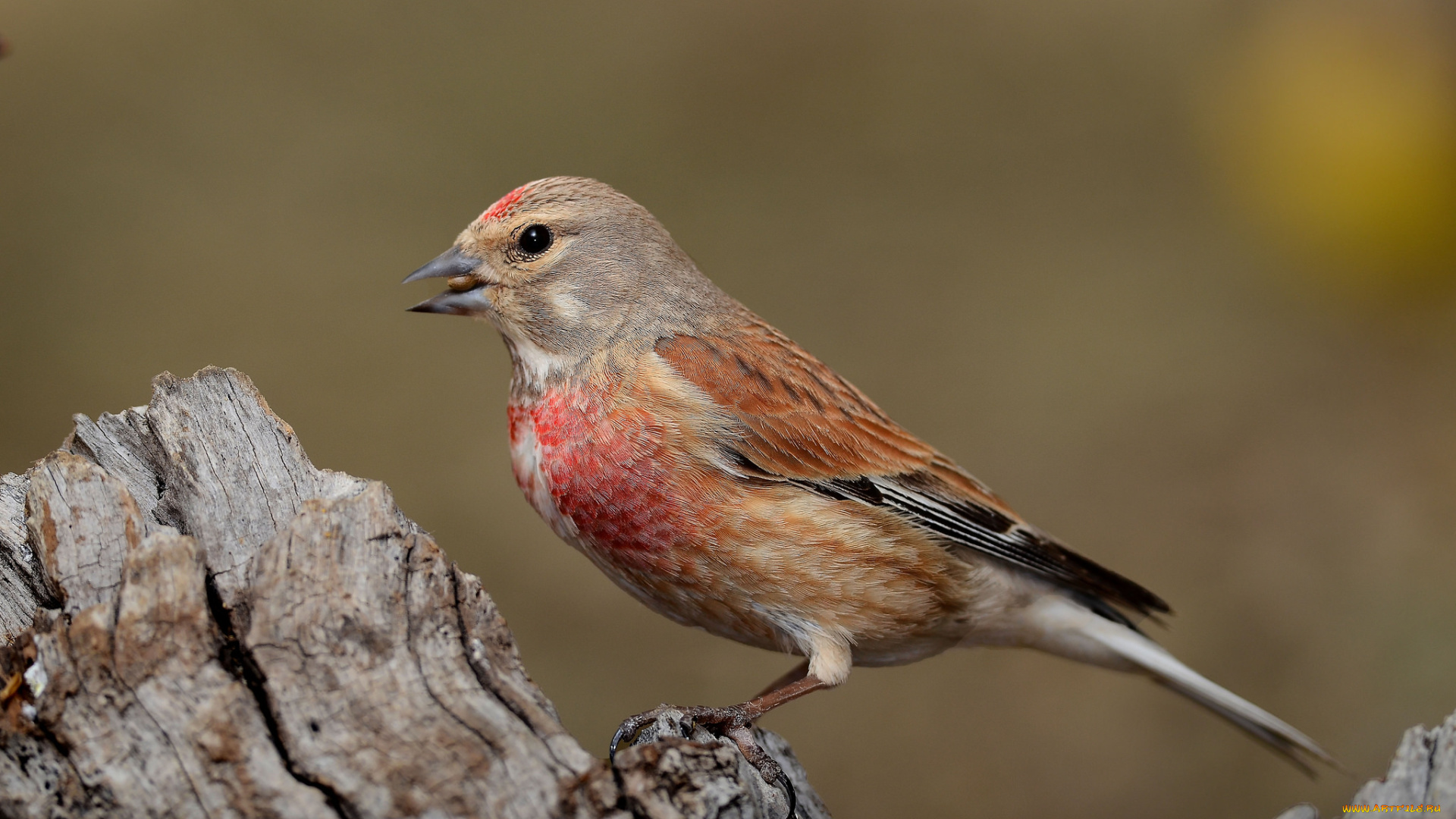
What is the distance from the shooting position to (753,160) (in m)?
9.34

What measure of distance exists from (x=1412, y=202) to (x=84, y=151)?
31.0 feet

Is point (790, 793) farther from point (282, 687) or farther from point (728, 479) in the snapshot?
point (282, 687)

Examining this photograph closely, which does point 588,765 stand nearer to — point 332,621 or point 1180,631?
point 332,621

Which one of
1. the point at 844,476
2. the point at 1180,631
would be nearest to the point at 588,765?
the point at 844,476

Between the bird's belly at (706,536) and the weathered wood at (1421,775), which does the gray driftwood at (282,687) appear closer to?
the bird's belly at (706,536)

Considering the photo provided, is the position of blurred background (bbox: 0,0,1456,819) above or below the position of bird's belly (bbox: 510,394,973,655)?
above

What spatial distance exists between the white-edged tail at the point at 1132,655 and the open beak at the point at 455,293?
2.50 meters

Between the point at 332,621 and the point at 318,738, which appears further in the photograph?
the point at 332,621

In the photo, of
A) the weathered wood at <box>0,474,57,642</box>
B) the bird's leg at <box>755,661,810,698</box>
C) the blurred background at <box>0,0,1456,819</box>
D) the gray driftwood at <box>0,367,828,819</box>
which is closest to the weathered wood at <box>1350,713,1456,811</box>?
the gray driftwood at <box>0,367,828,819</box>

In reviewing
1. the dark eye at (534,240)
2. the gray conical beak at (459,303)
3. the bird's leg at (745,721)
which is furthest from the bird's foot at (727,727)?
the dark eye at (534,240)

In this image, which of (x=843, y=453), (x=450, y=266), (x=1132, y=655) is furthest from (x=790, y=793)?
(x=450, y=266)

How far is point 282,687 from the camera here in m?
2.52

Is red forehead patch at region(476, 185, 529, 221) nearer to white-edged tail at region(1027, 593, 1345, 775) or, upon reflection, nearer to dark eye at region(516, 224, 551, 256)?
dark eye at region(516, 224, 551, 256)

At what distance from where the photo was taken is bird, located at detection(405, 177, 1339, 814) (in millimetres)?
3742
